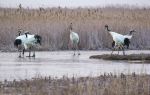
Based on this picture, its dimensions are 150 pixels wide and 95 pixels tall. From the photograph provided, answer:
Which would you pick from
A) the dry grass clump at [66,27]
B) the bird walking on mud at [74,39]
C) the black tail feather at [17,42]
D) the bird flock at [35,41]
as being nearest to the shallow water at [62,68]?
the black tail feather at [17,42]

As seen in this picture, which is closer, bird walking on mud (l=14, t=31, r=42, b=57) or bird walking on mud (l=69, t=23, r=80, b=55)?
bird walking on mud (l=14, t=31, r=42, b=57)

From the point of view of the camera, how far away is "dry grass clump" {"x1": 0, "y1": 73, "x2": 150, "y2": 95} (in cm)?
1170

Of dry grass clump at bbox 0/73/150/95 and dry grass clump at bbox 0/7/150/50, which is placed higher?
dry grass clump at bbox 0/7/150/50

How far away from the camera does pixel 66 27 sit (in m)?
30.0

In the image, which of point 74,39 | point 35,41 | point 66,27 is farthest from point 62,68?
point 66,27

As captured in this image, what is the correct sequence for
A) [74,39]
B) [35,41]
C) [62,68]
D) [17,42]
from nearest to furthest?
[62,68], [17,42], [35,41], [74,39]

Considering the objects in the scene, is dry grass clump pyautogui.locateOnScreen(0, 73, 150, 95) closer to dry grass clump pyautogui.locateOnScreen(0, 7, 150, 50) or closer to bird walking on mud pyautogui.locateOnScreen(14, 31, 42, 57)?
bird walking on mud pyautogui.locateOnScreen(14, 31, 42, 57)

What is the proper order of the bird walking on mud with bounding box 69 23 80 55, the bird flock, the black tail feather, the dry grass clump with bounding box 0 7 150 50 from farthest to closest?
the dry grass clump with bounding box 0 7 150 50 → the bird walking on mud with bounding box 69 23 80 55 → the bird flock → the black tail feather

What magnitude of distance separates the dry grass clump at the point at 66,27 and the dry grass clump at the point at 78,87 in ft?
46.9

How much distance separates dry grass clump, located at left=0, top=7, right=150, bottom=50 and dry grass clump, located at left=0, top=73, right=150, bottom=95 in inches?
563

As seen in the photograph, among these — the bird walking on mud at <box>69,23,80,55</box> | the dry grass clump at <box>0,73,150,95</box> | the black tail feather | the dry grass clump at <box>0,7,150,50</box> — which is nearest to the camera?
the dry grass clump at <box>0,73,150,95</box>

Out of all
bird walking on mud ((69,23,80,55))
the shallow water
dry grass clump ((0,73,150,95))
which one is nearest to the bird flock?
bird walking on mud ((69,23,80,55))

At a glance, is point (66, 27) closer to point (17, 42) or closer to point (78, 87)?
point (17, 42)

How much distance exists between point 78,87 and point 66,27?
1824 cm
